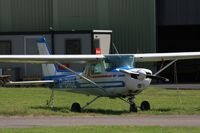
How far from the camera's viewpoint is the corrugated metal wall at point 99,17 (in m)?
42.2

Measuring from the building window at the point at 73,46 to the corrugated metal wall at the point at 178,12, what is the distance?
6.99 m

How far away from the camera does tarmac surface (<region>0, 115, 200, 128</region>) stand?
15508 millimetres

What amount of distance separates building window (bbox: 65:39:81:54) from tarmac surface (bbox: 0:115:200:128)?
70.7 feet

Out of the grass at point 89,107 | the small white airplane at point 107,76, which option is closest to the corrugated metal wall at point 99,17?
the grass at point 89,107

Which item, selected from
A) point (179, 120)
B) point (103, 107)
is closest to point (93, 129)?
point (179, 120)

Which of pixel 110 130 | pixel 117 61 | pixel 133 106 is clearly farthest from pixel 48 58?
pixel 110 130

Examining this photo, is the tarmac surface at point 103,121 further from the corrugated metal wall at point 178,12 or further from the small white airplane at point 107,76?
the corrugated metal wall at point 178,12

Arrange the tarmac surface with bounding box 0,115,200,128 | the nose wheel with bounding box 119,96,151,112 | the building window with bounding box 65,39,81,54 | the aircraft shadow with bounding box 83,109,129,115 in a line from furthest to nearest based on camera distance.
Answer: the building window with bounding box 65,39,81,54 < the nose wheel with bounding box 119,96,151,112 < the aircraft shadow with bounding box 83,109,129,115 < the tarmac surface with bounding box 0,115,200,128

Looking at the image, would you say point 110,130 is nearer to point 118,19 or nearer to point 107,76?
point 107,76

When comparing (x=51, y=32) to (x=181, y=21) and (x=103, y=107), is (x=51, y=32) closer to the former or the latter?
(x=181, y=21)

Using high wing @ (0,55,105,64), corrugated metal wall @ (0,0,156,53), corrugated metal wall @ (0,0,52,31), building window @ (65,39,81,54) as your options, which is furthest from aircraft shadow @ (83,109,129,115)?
corrugated metal wall @ (0,0,52,31)

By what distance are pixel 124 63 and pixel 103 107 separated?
7.59 feet

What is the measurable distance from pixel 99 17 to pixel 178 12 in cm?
566

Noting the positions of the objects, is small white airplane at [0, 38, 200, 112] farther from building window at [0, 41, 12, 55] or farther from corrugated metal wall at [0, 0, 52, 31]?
corrugated metal wall at [0, 0, 52, 31]
